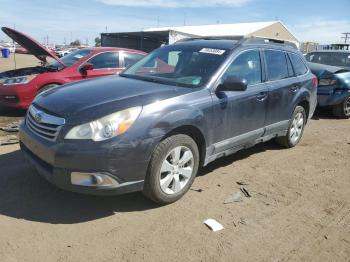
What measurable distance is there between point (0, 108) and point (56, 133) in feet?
18.2

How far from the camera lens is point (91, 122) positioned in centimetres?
344

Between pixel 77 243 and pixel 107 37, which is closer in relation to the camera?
pixel 77 243

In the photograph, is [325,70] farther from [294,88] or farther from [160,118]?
[160,118]

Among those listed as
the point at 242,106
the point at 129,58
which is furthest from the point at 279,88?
the point at 129,58

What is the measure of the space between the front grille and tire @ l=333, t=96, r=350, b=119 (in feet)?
26.4

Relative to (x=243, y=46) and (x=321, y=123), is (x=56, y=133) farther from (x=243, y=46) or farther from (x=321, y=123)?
(x=321, y=123)

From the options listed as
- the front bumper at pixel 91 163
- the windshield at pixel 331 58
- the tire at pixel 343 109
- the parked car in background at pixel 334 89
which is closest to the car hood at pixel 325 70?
the parked car in background at pixel 334 89

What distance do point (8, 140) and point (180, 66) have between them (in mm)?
3121

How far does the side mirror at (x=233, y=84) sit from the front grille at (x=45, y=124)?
6.07 feet

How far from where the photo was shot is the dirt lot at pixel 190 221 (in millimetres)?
3166

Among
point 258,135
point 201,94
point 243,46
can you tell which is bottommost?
point 258,135

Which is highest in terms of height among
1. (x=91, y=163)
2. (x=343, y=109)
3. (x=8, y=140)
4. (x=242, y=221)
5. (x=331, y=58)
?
(x=331, y=58)

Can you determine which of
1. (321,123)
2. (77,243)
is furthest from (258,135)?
(321,123)

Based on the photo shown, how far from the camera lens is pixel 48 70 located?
814 cm
